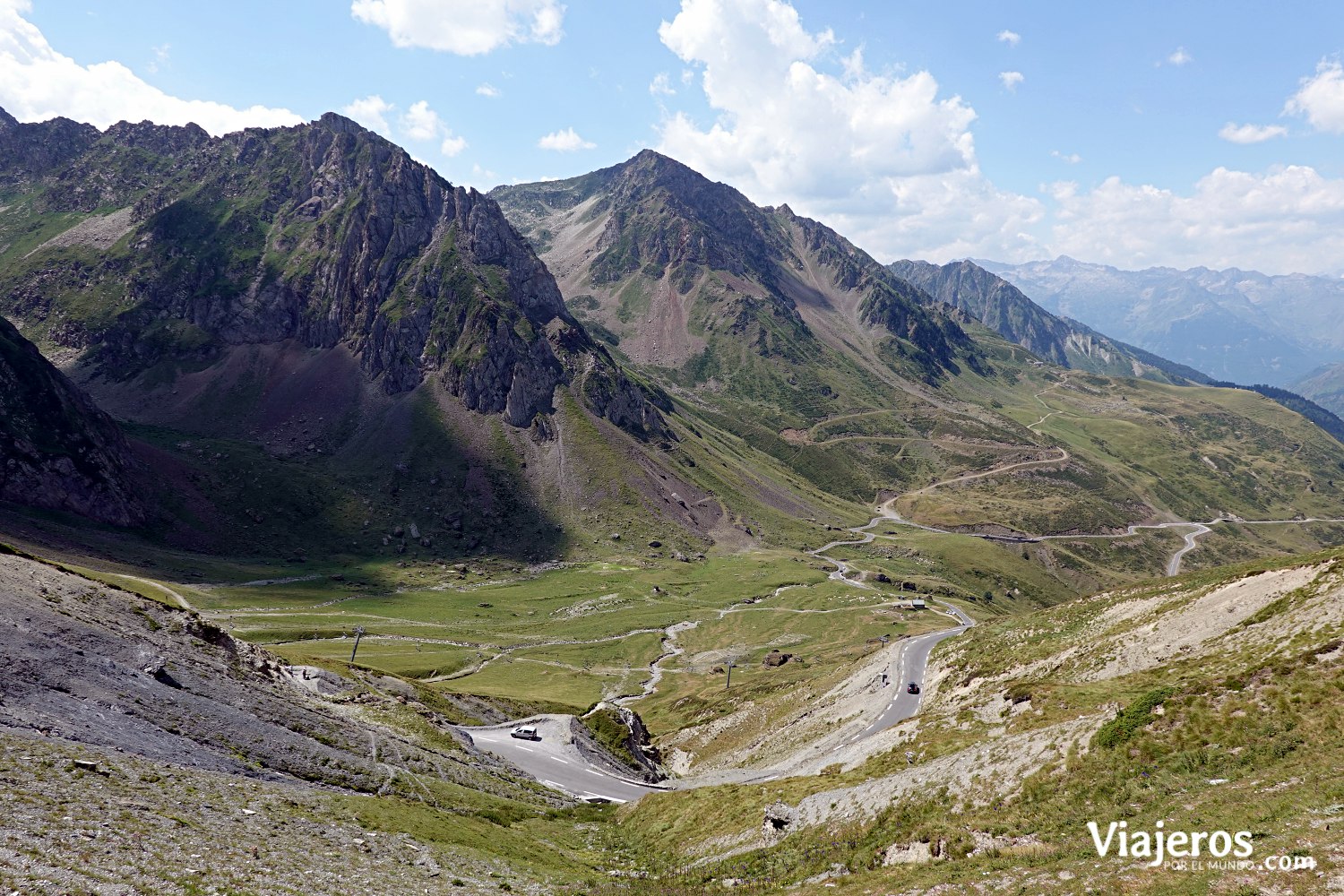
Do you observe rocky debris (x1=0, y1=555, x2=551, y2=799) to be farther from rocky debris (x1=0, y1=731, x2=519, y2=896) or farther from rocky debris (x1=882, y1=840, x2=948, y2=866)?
rocky debris (x1=882, y1=840, x2=948, y2=866)

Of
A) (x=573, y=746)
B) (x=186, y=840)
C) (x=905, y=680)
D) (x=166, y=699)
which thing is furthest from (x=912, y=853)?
(x=573, y=746)

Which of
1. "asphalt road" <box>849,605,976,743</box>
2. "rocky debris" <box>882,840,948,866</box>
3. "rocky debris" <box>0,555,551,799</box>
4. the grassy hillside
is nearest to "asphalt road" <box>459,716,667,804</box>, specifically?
"rocky debris" <box>0,555,551,799</box>

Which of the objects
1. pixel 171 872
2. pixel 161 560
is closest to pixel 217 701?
pixel 171 872

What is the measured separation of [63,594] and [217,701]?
13994 mm

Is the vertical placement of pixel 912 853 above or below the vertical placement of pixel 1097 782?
below

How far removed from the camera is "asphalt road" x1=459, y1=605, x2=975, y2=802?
74000 millimetres

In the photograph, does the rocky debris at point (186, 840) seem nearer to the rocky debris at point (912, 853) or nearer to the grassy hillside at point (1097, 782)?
the grassy hillside at point (1097, 782)

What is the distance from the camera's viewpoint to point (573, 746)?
3371 inches

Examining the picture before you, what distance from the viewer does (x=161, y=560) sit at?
194 meters

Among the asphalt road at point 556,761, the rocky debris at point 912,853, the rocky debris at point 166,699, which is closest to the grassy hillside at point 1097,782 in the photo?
the rocky debris at point 912,853

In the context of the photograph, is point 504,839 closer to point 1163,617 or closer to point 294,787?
point 294,787

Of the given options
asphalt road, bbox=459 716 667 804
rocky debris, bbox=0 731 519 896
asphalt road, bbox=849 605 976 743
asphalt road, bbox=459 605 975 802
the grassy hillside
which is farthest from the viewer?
asphalt road, bbox=459 716 667 804

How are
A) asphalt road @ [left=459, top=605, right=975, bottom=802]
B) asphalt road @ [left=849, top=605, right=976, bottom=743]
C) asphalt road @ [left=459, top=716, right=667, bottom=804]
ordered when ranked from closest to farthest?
asphalt road @ [left=849, top=605, right=976, bottom=743] → asphalt road @ [left=459, top=605, right=975, bottom=802] → asphalt road @ [left=459, top=716, right=667, bottom=804]

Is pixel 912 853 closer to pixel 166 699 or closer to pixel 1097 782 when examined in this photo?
pixel 1097 782
